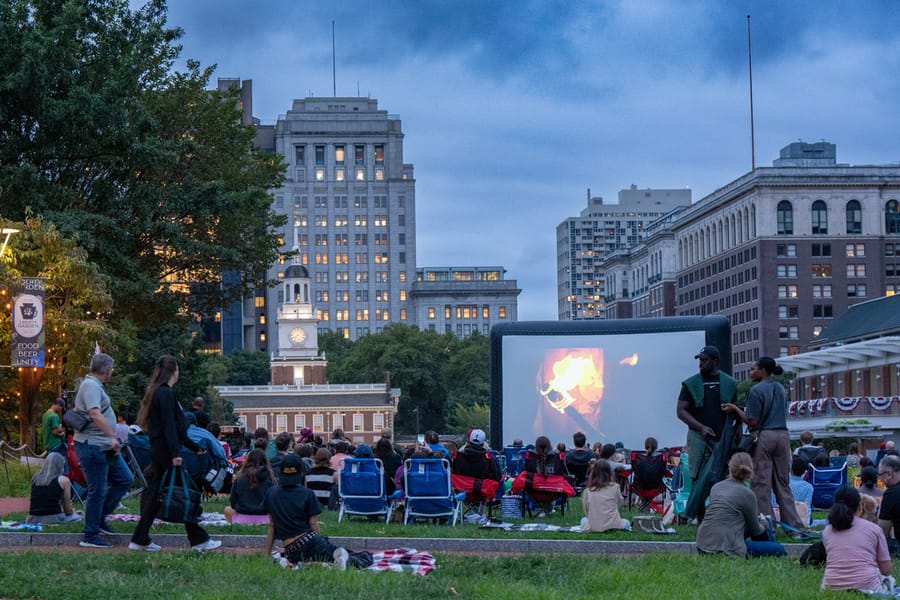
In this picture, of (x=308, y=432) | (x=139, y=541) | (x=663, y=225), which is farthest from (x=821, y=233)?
(x=139, y=541)

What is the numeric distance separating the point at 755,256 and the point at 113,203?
94.1m

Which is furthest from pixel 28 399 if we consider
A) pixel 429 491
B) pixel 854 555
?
pixel 854 555

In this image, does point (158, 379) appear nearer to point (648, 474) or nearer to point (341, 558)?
point (341, 558)

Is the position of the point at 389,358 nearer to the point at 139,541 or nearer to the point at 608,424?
the point at 608,424

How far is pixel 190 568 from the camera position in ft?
39.0

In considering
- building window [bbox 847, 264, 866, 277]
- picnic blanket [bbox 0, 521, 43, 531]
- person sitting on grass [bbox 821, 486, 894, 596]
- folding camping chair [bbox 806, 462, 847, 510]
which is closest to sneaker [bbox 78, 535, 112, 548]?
picnic blanket [bbox 0, 521, 43, 531]

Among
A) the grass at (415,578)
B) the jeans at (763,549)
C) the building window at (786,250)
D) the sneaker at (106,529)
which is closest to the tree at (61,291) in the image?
the sneaker at (106,529)

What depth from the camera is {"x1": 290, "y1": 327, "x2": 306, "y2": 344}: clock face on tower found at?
143125 mm

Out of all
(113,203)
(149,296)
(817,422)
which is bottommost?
(817,422)

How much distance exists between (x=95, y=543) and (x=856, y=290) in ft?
384

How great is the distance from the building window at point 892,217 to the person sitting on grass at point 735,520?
119 m

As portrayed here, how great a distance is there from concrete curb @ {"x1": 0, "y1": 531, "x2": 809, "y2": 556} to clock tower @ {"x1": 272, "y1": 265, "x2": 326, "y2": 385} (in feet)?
413

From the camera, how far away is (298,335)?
14338cm

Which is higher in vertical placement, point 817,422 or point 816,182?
point 816,182
